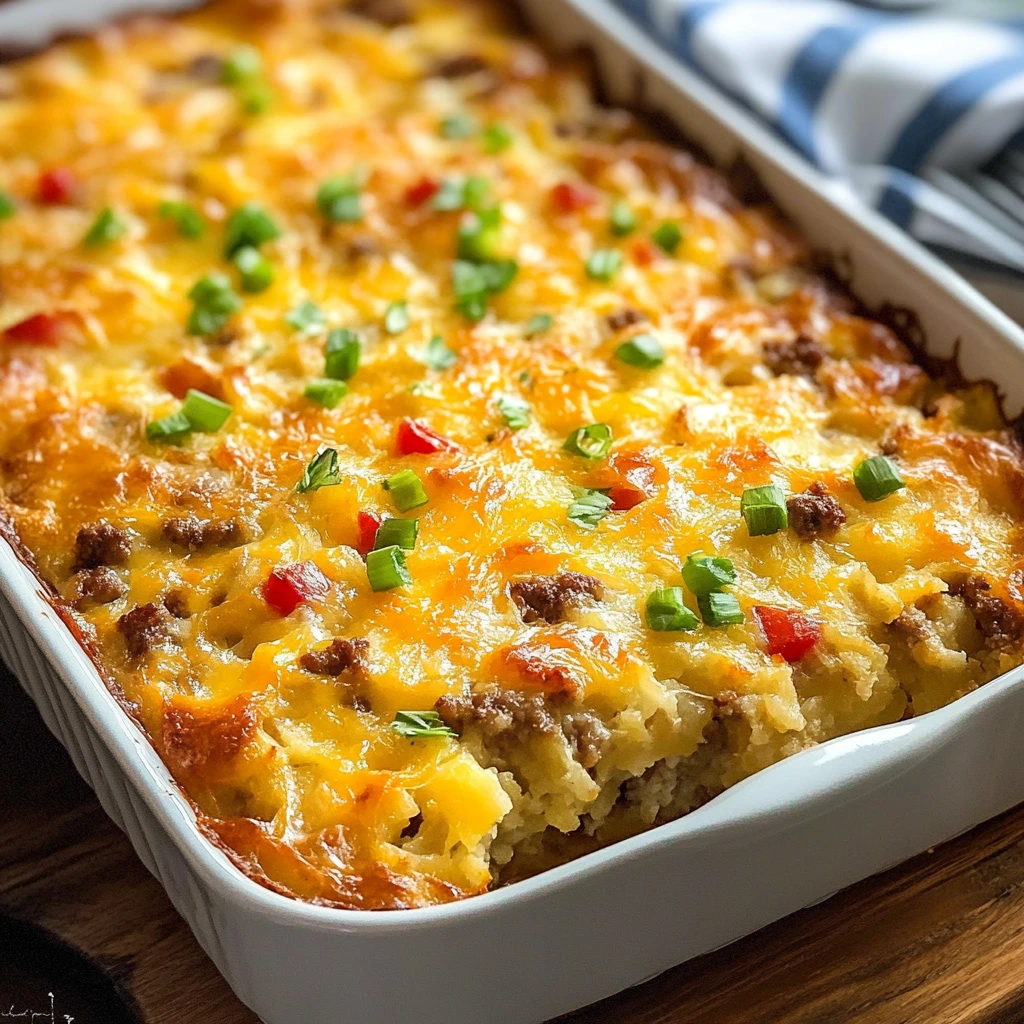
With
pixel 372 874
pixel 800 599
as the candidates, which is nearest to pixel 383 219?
pixel 800 599

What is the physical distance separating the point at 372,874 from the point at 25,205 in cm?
219

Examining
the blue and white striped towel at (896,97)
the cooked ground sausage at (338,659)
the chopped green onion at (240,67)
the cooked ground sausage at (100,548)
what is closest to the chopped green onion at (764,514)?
the cooked ground sausage at (338,659)

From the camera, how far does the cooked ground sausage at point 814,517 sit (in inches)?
102

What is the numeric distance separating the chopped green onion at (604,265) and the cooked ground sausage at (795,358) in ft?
1.40

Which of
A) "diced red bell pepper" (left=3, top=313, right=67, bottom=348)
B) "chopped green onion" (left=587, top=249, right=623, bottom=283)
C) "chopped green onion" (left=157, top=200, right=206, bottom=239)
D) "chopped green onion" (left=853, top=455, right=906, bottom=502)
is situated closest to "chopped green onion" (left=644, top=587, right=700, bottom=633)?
"chopped green onion" (left=853, top=455, right=906, bottom=502)

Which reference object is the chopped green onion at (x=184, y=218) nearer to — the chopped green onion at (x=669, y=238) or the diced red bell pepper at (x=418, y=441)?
the diced red bell pepper at (x=418, y=441)

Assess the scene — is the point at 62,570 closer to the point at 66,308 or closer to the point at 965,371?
the point at 66,308

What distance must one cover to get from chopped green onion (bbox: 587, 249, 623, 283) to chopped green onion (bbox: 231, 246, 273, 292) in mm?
739

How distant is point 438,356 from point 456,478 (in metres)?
0.46

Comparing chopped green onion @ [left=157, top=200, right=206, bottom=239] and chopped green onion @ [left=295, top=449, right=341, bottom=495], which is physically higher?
chopped green onion @ [left=295, top=449, right=341, bottom=495]

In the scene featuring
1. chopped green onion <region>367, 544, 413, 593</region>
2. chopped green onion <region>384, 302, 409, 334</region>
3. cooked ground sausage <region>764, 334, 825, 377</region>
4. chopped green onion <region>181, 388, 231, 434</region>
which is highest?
cooked ground sausage <region>764, 334, 825, 377</region>

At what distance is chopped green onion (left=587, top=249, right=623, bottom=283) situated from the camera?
10.8 ft

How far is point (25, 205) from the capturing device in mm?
3566

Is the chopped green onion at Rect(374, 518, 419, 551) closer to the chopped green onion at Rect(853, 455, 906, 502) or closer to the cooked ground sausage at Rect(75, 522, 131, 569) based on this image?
the cooked ground sausage at Rect(75, 522, 131, 569)
